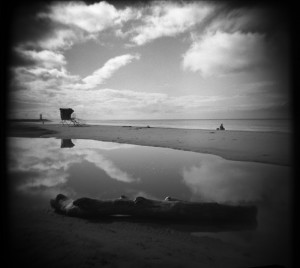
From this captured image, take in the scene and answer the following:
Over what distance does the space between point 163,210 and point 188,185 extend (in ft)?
5.97

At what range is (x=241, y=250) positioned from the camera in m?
2.48

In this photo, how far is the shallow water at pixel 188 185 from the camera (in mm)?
2801

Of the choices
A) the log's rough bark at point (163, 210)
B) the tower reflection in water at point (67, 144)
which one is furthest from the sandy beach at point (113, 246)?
the tower reflection in water at point (67, 144)

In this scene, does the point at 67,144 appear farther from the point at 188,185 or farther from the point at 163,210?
the point at 163,210

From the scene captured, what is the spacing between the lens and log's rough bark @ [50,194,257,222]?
297cm

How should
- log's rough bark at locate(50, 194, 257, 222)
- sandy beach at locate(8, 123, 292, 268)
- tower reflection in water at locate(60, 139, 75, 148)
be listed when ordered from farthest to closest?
tower reflection in water at locate(60, 139, 75, 148)
log's rough bark at locate(50, 194, 257, 222)
sandy beach at locate(8, 123, 292, 268)

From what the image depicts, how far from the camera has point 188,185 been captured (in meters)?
4.62

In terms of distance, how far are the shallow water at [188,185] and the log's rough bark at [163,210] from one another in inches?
7.3

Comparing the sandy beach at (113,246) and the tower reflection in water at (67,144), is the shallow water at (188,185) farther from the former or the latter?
the tower reflection in water at (67,144)

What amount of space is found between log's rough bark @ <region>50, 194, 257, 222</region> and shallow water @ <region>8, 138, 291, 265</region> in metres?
0.19

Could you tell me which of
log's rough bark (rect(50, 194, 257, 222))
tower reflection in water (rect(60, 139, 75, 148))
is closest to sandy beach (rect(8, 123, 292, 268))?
log's rough bark (rect(50, 194, 257, 222))

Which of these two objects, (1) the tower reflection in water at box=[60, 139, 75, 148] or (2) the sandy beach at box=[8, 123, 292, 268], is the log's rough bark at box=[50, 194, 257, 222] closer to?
(2) the sandy beach at box=[8, 123, 292, 268]

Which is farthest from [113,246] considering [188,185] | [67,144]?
[67,144]

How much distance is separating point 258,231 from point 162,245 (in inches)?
67.5
